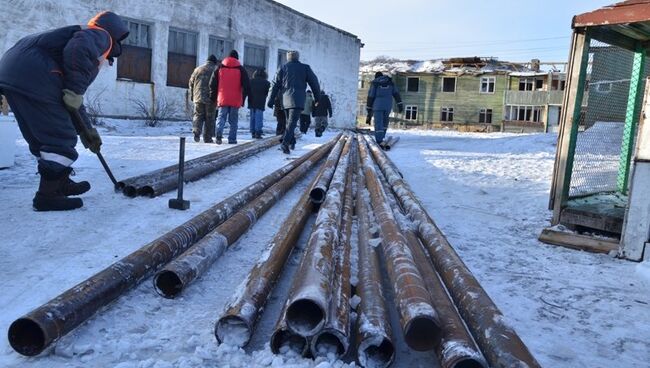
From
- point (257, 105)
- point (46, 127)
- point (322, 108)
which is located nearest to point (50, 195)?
point (46, 127)

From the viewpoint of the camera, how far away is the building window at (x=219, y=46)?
17828 mm

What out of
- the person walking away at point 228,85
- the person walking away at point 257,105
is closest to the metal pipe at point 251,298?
the person walking away at point 228,85

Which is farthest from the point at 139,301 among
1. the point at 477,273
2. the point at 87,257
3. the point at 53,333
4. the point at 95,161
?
the point at 95,161

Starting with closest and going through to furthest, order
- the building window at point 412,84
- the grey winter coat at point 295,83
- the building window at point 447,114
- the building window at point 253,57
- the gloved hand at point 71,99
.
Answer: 1. the gloved hand at point 71,99
2. the grey winter coat at point 295,83
3. the building window at point 253,57
4. the building window at point 447,114
5. the building window at point 412,84

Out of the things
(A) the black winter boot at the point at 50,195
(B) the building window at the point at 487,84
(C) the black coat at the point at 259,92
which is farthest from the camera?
(B) the building window at the point at 487,84

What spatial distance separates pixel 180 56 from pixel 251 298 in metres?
16.2

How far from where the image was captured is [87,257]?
3.24 meters

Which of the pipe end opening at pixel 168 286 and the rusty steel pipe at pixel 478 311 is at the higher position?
the rusty steel pipe at pixel 478 311

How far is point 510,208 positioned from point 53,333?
4857 mm

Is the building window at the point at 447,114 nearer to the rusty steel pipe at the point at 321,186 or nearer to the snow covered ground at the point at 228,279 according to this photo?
the snow covered ground at the point at 228,279

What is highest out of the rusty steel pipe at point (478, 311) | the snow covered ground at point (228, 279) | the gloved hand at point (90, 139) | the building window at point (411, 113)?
the building window at point (411, 113)

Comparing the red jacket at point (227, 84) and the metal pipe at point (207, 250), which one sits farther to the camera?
the red jacket at point (227, 84)

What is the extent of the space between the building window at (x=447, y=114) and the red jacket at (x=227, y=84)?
125 feet

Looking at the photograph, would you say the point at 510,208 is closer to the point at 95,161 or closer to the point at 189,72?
the point at 95,161
